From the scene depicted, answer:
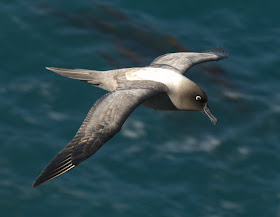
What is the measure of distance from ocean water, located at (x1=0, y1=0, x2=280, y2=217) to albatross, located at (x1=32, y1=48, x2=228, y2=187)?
503 cm

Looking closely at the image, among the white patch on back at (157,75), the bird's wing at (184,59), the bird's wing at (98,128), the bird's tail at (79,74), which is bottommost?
the bird's wing at (98,128)

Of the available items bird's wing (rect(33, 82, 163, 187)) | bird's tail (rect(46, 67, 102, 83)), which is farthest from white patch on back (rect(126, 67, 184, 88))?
bird's tail (rect(46, 67, 102, 83))

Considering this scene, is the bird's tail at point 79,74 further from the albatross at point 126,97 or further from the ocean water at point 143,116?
the ocean water at point 143,116

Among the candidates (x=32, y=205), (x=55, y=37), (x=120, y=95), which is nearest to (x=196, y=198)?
(x=32, y=205)

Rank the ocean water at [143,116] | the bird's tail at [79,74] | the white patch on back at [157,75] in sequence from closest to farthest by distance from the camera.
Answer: the white patch on back at [157,75] < the bird's tail at [79,74] < the ocean water at [143,116]

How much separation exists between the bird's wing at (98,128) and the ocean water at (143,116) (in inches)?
271

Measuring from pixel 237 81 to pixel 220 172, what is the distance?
183 inches

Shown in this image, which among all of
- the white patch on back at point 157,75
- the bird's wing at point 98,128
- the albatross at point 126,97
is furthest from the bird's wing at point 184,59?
the bird's wing at point 98,128

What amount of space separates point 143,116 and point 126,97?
8.18 metres

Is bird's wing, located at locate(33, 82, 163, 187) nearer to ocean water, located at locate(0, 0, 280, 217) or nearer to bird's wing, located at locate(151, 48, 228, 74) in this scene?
bird's wing, located at locate(151, 48, 228, 74)

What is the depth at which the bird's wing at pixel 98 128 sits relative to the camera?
16.2 meters

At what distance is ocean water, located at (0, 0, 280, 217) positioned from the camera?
2436 cm

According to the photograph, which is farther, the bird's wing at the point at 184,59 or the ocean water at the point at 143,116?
the ocean water at the point at 143,116

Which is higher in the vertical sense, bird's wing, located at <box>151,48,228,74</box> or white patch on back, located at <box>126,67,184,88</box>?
bird's wing, located at <box>151,48,228,74</box>
